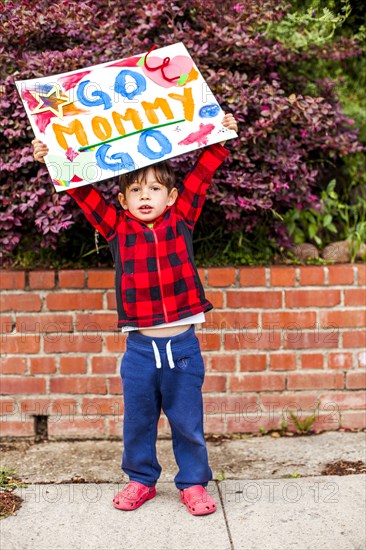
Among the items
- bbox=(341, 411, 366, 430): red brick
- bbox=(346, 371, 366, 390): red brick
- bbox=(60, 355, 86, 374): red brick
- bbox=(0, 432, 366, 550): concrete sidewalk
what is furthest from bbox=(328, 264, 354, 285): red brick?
bbox=(60, 355, 86, 374): red brick

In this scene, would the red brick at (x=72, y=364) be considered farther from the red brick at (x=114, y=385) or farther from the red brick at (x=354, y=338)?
the red brick at (x=354, y=338)

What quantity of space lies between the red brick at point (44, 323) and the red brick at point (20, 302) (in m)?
0.05

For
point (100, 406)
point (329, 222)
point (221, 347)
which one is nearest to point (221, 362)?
point (221, 347)

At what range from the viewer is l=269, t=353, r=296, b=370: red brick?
3.86 m

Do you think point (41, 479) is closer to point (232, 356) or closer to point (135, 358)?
point (135, 358)

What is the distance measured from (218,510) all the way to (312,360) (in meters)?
1.11

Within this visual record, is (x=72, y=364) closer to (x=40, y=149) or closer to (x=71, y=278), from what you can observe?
(x=71, y=278)

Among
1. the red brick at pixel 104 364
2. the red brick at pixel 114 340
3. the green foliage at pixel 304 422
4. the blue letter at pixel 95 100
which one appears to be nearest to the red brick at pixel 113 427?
the red brick at pixel 104 364

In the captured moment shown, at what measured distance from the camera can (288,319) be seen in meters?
3.84

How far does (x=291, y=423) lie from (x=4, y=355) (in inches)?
60.7

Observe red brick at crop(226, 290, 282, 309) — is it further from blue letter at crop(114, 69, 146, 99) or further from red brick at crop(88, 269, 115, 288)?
blue letter at crop(114, 69, 146, 99)

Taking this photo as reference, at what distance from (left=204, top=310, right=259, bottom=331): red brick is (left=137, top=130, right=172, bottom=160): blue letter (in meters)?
1.09

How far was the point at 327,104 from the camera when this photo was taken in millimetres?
3822

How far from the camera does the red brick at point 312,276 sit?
151 inches
